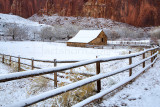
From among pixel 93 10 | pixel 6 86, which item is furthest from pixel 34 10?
pixel 6 86

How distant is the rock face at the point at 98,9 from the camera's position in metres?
135

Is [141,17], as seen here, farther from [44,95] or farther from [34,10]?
[44,95]

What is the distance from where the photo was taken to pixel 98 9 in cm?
15688

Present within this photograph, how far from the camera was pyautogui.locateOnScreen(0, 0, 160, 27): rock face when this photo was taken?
135250 millimetres

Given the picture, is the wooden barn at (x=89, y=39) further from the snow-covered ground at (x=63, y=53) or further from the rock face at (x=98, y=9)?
the rock face at (x=98, y=9)

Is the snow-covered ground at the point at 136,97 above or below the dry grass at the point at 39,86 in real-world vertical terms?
above

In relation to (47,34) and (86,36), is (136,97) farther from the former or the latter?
(47,34)

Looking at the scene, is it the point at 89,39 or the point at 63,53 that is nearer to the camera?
the point at 63,53

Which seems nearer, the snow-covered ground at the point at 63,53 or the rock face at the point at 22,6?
the snow-covered ground at the point at 63,53

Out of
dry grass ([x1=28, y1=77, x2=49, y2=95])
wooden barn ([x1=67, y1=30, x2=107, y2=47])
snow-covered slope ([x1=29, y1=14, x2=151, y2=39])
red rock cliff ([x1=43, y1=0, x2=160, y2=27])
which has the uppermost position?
red rock cliff ([x1=43, y1=0, x2=160, y2=27])

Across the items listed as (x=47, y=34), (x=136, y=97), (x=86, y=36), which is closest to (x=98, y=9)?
(x=47, y=34)

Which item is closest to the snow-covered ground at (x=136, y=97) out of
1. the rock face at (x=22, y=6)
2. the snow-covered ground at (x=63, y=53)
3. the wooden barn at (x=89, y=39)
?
the snow-covered ground at (x=63, y=53)

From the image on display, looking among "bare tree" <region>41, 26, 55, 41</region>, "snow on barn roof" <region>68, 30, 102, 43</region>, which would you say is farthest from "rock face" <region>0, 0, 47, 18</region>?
"snow on barn roof" <region>68, 30, 102, 43</region>

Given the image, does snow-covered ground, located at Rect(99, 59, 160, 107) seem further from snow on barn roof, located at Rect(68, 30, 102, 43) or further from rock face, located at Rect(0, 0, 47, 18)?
rock face, located at Rect(0, 0, 47, 18)
